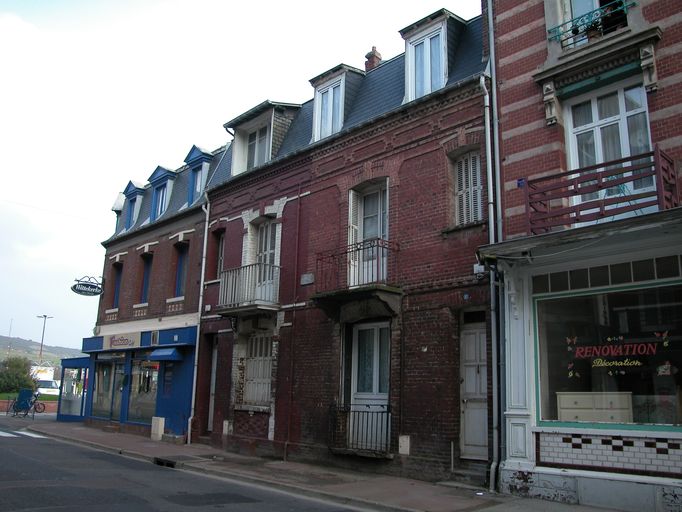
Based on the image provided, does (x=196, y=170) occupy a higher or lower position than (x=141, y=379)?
higher

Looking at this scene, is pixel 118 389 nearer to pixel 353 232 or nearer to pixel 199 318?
pixel 199 318

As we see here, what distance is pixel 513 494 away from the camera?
32.8 feet

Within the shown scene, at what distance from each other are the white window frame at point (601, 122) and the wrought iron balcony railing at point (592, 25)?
98cm

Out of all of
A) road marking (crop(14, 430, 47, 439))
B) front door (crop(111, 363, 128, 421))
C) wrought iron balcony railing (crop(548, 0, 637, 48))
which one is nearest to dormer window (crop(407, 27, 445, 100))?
wrought iron balcony railing (crop(548, 0, 637, 48))

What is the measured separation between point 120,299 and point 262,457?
447 inches

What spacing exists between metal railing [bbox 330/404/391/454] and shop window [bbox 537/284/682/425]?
373 cm

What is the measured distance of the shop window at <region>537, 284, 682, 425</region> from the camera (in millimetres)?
9188

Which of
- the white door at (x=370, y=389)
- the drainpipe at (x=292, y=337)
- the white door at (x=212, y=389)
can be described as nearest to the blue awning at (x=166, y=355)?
the white door at (x=212, y=389)

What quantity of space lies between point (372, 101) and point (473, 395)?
743cm

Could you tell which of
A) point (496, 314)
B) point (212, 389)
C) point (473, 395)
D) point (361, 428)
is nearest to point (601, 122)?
point (496, 314)

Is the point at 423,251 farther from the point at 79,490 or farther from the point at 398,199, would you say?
the point at 79,490

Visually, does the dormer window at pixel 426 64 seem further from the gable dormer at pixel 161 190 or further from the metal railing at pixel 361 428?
the gable dormer at pixel 161 190

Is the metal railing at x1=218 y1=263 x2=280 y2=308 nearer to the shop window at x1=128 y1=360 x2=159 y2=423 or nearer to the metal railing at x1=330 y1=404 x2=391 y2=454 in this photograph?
the metal railing at x1=330 y1=404 x2=391 y2=454

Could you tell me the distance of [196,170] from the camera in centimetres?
2206
